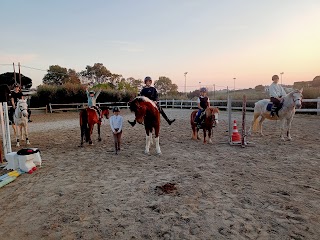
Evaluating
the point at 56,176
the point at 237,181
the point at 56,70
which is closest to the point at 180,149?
the point at 237,181

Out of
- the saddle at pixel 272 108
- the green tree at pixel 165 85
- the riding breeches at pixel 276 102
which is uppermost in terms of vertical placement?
the green tree at pixel 165 85

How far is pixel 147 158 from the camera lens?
6.51 metres

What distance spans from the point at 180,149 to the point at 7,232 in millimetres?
5155

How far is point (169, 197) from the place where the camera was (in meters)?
3.90

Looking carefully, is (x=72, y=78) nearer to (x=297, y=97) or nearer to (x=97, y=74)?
(x=97, y=74)

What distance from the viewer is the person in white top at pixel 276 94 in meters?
8.60

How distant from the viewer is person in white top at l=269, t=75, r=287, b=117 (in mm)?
8604

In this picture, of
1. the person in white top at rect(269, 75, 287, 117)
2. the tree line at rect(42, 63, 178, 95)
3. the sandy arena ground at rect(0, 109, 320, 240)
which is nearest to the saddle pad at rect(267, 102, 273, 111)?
the person in white top at rect(269, 75, 287, 117)

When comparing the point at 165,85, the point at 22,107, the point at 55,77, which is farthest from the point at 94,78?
the point at 22,107

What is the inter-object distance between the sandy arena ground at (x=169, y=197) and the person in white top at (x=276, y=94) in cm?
214

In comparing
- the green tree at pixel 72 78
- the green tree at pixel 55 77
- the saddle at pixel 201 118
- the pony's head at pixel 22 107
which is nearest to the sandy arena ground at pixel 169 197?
the saddle at pixel 201 118

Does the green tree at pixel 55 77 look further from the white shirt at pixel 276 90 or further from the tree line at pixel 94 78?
the white shirt at pixel 276 90

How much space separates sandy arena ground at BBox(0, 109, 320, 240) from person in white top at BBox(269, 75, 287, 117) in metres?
2.14

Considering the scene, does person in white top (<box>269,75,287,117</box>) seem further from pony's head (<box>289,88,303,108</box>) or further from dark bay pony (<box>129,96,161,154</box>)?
dark bay pony (<box>129,96,161,154</box>)
